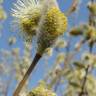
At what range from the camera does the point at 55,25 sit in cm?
121

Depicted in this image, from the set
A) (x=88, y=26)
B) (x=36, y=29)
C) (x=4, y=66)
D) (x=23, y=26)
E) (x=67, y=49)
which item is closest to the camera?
(x=36, y=29)

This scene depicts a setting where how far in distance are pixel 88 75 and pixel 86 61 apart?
0.33 ft

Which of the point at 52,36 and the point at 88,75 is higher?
the point at 52,36

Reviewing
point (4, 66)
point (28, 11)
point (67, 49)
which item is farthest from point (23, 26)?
point (4, 66)

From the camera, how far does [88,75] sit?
1980 millimetres

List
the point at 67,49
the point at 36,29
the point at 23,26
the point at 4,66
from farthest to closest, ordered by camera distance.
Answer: the point at 4,66, the point at 67,49, the point at 23,26, the point at 36,29

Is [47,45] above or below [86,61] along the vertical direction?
above

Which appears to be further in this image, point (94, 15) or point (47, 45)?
point (94, 15)

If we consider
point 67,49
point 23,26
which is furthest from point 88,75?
point 67,49

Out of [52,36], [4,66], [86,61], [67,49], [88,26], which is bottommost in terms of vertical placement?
[4,66]

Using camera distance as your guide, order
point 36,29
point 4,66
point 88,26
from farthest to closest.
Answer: point 4,66, point 88,26, point 36,29

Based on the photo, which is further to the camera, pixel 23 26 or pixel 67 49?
pixel 67 49

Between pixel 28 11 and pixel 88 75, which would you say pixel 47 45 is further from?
pixel 88 75

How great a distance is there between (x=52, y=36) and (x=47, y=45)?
0.04 m
